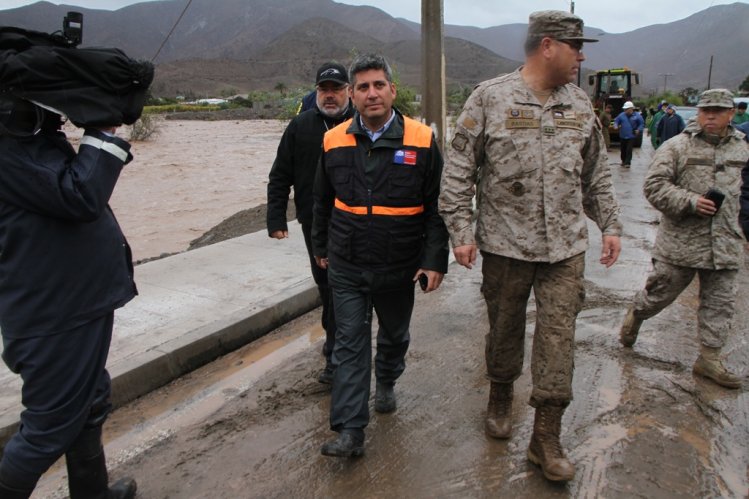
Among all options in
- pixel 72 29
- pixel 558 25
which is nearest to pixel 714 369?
pixel 558 25

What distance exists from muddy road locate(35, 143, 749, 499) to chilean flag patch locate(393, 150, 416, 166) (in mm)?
1468

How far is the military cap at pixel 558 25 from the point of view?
2732 mm

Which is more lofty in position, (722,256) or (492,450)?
(722,256)

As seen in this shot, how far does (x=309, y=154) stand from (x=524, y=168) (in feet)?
4.92

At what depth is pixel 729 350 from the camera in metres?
4.33

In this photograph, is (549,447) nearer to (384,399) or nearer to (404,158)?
(384,399)

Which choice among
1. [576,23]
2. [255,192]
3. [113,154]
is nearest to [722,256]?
[576,23]

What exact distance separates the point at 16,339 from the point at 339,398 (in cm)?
144

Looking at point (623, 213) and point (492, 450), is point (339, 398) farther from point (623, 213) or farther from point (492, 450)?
point (623, 213)

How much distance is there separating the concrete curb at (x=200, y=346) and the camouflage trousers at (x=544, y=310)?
85.8 inches

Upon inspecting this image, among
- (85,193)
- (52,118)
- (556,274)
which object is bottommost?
(556,274)

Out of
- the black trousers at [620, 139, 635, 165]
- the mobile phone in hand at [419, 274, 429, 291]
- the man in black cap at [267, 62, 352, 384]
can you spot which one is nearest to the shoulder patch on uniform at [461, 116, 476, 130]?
the mobile phone in hand at [419, 274, 429, 291]

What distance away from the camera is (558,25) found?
8.96 feet

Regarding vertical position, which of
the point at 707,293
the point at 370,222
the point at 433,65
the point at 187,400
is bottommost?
the point at 187,400
